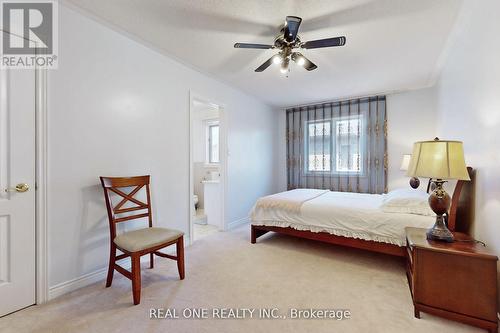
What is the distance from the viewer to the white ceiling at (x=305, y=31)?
77.5 inches

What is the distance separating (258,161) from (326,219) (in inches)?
89.4

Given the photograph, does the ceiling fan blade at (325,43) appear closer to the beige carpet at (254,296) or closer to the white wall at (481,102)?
the white wall at (481,102)

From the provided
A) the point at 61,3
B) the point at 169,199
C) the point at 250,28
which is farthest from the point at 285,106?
the point at 61,3

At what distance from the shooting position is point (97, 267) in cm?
222

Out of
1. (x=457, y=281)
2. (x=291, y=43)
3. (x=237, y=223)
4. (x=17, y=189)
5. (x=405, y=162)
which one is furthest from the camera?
(x=237, y=223)

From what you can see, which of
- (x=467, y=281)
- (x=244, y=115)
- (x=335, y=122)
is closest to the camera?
(x=467, y=281)

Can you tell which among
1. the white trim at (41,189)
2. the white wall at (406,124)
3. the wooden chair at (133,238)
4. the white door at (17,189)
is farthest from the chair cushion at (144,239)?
the white wall at (406,124)

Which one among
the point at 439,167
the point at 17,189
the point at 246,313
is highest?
the point at 439,167

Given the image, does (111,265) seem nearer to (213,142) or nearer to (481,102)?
(481,102)

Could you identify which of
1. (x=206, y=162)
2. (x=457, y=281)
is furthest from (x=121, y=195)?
(x=206, y=162)

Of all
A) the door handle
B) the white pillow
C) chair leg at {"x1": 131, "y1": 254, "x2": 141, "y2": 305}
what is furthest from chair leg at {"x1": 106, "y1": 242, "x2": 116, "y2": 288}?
the white pillow

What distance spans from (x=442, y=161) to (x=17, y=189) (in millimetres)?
3193

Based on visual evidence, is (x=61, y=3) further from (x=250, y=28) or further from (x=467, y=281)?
(x=467, y=281)

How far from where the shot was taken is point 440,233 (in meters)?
1.77
